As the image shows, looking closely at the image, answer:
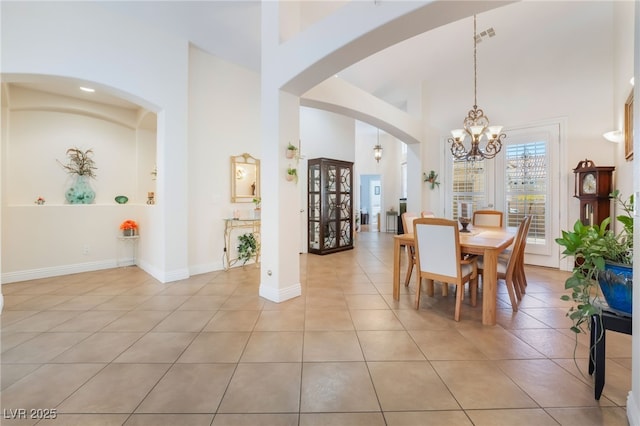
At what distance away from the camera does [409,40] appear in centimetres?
453

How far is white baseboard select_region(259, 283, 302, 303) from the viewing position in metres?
3.02

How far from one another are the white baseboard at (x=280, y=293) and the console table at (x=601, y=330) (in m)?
2.45

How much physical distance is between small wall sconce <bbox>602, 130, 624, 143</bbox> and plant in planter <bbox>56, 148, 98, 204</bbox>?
7.85m

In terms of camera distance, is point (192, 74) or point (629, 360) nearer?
point (629, 360)

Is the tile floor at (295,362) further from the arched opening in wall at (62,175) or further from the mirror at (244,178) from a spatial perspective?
the mirror at (244,178)

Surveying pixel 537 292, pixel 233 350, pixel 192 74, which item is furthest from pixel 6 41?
pixel 537 292

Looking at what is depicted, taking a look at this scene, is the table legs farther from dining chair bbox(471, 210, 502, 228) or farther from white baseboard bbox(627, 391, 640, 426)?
dining chair bbox(471, 210, 502, 228)

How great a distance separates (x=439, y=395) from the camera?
1553mm

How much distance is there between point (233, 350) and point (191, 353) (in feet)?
0.97

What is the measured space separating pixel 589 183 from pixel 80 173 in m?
7.77

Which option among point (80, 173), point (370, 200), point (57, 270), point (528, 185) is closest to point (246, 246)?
point (57, 270)

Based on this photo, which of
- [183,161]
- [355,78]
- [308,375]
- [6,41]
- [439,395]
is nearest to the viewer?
[439,395]

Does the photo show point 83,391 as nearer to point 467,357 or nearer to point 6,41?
point 467,357

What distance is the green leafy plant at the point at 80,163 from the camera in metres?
4.39
